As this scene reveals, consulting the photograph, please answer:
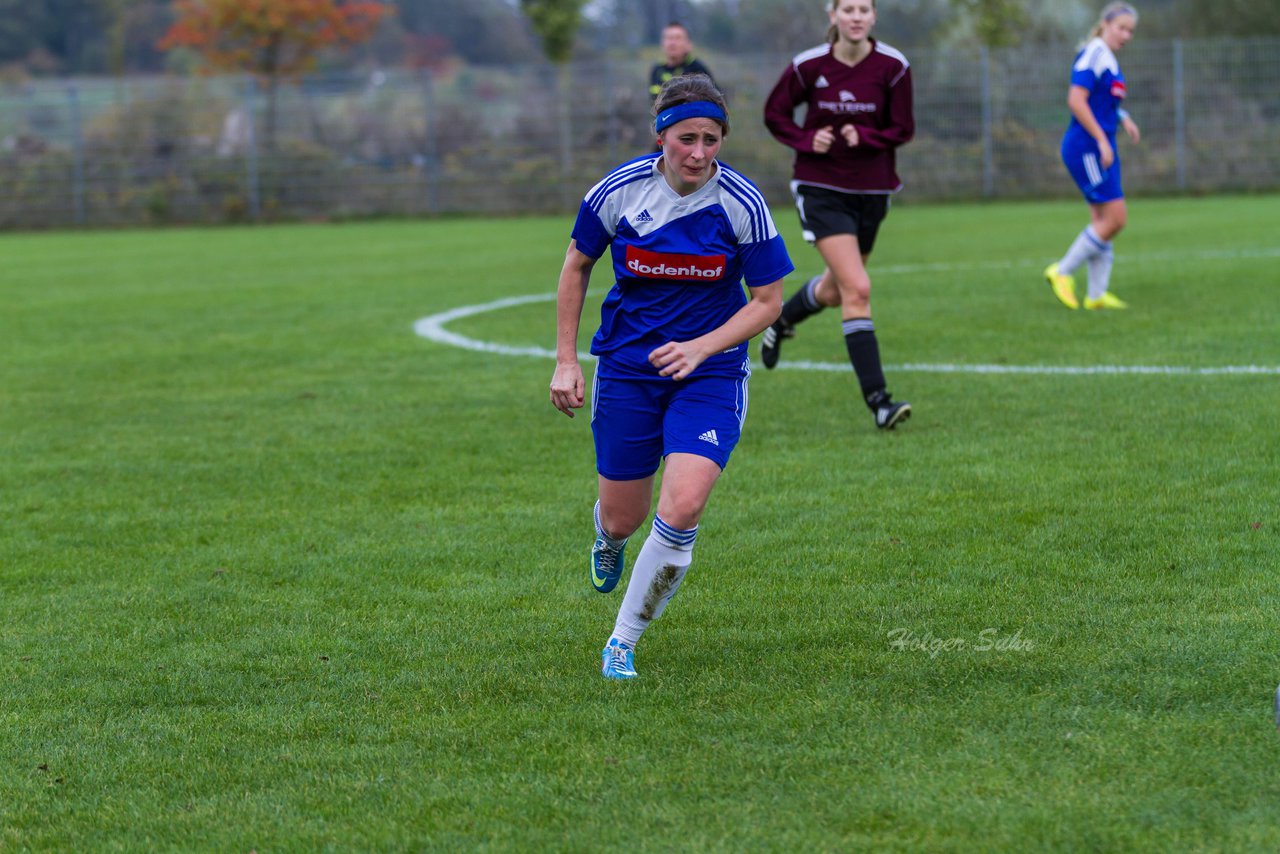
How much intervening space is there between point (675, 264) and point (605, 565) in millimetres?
989

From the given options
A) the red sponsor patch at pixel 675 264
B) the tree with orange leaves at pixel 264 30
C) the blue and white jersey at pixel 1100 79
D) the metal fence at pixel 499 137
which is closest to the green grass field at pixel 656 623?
the red sponsor patch at pixel 675 264

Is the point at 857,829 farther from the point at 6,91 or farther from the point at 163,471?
the point at 6,91

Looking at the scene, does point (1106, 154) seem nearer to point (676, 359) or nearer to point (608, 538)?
point (608, 538)

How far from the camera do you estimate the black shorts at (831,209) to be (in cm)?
840

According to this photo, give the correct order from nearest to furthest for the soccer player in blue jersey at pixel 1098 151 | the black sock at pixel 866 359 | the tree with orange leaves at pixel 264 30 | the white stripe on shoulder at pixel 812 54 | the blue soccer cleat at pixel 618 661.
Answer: the blue soccer cleat at pixel 618 661 → the black sock at pixel 866 359 → the white stripe on shoulder at pixel 812 54 → the soccer player in blue jersey at pixel 1098 151 → the tree with orange leaves at pixel 264 30

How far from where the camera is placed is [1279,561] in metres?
5.17

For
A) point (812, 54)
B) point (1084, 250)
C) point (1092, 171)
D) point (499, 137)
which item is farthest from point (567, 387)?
point (499, 137)

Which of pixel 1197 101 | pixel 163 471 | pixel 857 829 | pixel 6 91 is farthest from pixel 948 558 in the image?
pixel 6 91

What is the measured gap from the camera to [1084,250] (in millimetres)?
12094

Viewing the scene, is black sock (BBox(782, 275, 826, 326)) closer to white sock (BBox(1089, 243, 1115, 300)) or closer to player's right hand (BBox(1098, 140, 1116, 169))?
white sock (BBox(1089, 243, 1115, 300))

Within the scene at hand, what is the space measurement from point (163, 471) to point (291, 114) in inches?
984

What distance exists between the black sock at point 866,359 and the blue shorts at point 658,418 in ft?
10.3

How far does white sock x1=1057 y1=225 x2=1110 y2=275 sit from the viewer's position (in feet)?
39.4

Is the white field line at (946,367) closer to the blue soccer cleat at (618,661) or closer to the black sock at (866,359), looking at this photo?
the black sock at (866,359)
